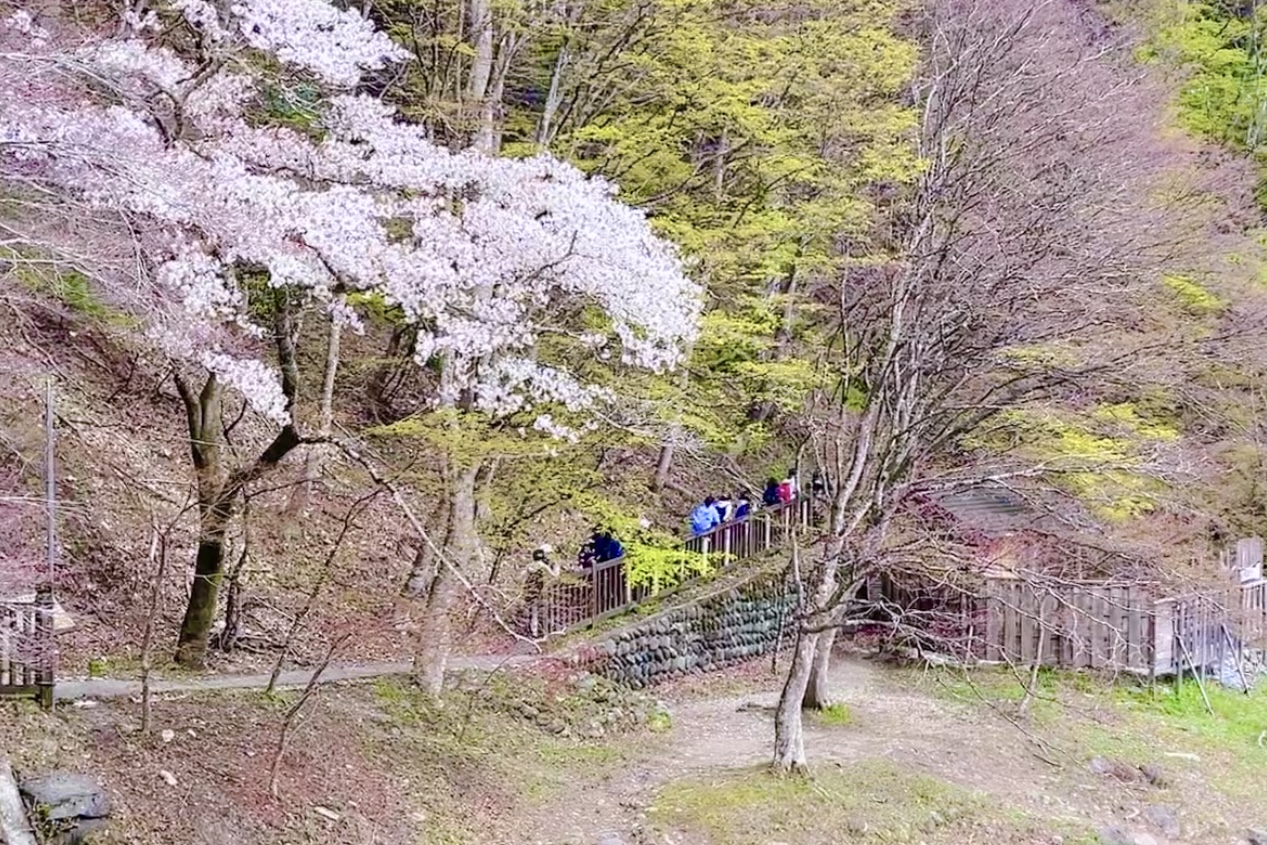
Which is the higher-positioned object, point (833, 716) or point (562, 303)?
point (562, 303)

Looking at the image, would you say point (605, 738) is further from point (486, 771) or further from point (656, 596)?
point (656, 596)

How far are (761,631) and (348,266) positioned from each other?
9.24 m

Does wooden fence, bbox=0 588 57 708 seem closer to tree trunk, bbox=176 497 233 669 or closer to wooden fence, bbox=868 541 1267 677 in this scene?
tree trunk, bbox=176 497 233 669

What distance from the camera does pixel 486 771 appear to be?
933 cm

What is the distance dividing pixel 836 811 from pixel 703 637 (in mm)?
5310

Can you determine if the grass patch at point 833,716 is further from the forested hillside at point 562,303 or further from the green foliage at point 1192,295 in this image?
the green foliage at point 1192,295

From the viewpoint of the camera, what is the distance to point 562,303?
9922mm

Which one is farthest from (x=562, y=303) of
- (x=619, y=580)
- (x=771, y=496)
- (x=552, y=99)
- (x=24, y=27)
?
(x=771, y=496)

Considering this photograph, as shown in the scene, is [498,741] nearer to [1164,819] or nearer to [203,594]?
[203,594]

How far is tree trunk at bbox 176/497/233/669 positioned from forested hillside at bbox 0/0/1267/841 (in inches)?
1.3

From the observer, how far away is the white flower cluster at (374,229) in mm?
7660

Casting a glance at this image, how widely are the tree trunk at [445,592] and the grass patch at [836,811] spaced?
8.25 feet

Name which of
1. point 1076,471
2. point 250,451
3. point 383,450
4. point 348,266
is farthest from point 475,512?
point 1076,471

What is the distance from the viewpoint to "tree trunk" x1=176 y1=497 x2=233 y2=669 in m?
8.99
